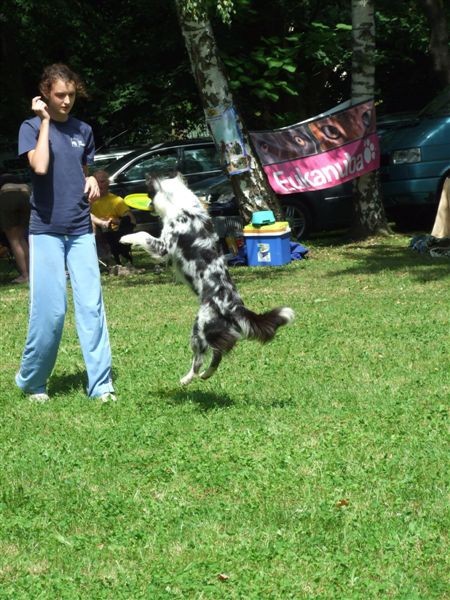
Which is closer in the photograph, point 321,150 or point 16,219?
point 16,219

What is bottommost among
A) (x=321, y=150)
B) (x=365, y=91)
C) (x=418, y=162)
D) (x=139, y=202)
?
(x=418, y=162)

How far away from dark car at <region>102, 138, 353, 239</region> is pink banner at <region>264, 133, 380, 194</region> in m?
0.81

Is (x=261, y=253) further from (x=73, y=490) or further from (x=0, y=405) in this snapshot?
(x=73, y=490)

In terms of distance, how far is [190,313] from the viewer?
37.0 ft

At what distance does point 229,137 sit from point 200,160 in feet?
14.6

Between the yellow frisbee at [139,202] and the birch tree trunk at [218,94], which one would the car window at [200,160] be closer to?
the birch tree trunk at [218,94]

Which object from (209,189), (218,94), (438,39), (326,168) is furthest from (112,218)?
(438,39)

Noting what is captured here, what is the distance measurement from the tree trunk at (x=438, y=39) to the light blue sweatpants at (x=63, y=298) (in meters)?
16.4

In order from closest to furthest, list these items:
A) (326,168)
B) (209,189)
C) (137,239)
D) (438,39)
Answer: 1. (137,239)
2. (326,168)
3. (209,189)
4. (438,39)

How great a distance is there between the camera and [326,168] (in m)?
17.0

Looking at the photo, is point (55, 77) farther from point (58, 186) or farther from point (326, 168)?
point (326, 168)

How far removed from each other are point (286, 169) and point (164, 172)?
974 cm

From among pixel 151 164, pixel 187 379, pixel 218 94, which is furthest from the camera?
pixel 151 164

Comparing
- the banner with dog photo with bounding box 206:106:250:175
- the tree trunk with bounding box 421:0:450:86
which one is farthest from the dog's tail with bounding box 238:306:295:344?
the tree trunk with bounding box 421:0:450:86
